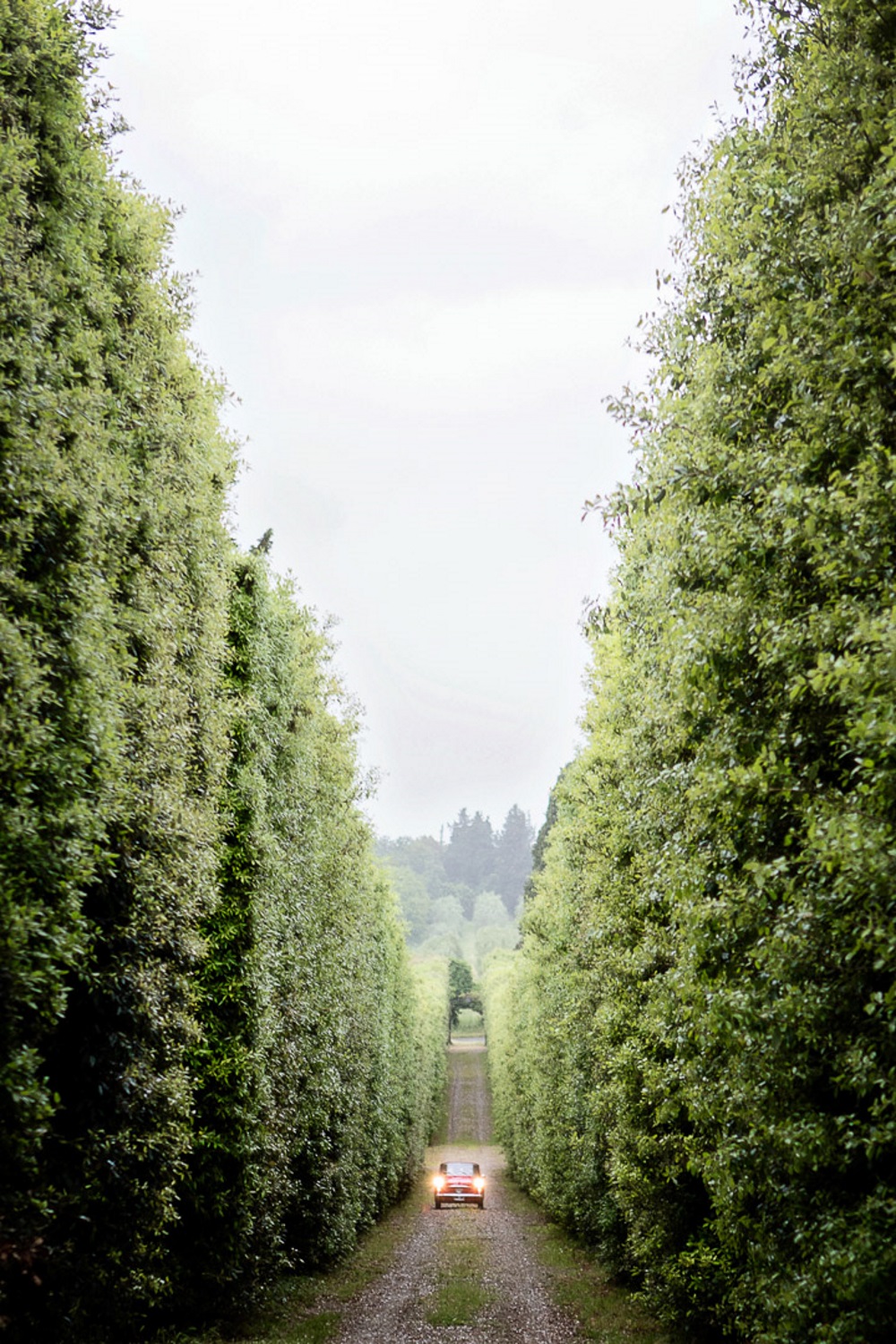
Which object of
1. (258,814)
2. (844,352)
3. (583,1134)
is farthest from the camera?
(583,1134)

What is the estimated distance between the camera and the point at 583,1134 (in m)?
21.9

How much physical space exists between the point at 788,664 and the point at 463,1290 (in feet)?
57.0

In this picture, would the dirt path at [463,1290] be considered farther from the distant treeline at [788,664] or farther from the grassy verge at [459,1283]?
the distant treeline at [788,664]

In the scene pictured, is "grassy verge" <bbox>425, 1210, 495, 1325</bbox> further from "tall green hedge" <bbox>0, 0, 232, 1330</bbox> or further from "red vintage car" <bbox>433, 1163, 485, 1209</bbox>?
"tall green hedge" <bbox>0, 0, 232, 1330</bbox>

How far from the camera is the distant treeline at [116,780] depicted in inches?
257

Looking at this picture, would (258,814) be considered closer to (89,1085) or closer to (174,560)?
(174,560)

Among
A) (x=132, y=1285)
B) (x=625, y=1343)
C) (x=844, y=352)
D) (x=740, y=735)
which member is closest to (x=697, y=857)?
(x=740, y=735)

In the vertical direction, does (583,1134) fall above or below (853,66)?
below

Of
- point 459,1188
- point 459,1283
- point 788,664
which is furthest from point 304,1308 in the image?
point 459,1188

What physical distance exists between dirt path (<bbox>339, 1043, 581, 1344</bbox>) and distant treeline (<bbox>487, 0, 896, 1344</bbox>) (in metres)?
6.77

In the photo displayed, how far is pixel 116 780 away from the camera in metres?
7.92

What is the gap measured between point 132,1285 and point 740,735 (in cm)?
743

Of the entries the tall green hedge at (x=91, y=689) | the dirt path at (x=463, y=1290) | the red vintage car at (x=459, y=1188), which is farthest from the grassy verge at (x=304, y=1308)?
the red vintage car at (x=459, y=1188)

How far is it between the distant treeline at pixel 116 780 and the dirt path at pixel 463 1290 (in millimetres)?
2834
